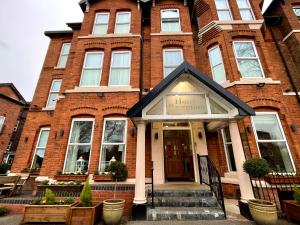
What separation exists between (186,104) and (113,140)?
11.7ft

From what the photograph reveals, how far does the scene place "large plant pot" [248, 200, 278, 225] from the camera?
439 centimetres

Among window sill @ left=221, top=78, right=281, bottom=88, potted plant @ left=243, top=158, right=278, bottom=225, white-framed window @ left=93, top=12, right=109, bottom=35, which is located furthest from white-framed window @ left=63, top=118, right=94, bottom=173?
window sill @ left=221, top=78, right=281, bottom=88

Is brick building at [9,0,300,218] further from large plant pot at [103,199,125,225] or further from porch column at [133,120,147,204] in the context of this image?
large plant pot at [103,199,125,225]

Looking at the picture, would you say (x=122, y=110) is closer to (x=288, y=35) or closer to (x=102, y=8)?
(x=102, y=8)

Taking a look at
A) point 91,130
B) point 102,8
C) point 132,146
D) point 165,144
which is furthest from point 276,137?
point 102,8

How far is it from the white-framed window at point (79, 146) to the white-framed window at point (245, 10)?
10310mm

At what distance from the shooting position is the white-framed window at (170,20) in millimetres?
9938

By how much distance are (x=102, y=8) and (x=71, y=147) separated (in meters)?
8.70

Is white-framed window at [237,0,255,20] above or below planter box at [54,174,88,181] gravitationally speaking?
above

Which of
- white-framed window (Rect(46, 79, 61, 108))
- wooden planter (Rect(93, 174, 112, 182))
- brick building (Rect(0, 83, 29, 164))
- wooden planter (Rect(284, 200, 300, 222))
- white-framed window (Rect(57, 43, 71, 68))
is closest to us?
wooden planter (Rect(284, 200, 300, 222))

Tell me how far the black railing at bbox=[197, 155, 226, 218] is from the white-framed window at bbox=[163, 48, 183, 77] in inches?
190

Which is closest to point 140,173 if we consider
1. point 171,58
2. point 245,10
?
point 171,58

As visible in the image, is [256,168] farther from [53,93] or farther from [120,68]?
[53,93]

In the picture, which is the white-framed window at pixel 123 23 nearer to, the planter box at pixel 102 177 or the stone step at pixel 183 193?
the planter box at pixel 102 177
